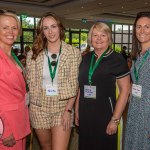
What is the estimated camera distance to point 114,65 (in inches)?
81.7

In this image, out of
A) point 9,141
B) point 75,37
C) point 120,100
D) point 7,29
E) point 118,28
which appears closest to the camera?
point 9,141

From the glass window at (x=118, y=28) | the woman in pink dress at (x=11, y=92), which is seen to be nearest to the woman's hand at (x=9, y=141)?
the woman in pink dress at (x=11, y=92)

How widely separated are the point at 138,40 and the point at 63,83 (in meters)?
0.84

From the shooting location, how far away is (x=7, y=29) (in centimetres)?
194

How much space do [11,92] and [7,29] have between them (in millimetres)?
555

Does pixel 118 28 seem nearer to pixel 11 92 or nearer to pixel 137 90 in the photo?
pixel 137 90

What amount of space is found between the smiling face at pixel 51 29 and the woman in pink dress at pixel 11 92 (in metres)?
0.25

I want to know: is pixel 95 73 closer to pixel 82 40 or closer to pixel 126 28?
pixel 82 40

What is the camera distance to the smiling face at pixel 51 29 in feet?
6.85

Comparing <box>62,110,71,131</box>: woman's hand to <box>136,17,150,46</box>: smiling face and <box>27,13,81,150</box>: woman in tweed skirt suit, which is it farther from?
<box>136,17,150,46</box>: smiling face

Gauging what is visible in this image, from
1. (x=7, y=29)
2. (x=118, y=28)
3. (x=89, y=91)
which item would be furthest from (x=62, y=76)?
(x=118, y=28)

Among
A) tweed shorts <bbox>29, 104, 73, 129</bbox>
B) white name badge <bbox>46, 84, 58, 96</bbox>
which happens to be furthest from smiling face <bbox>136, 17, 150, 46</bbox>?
tweed shorts <bbox>29, 104, 73, 129</bbox>

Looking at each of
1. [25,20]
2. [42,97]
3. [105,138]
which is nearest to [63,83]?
[42,97]

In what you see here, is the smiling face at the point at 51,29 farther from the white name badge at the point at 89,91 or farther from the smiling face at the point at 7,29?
the white name badge at the point at 89,91
